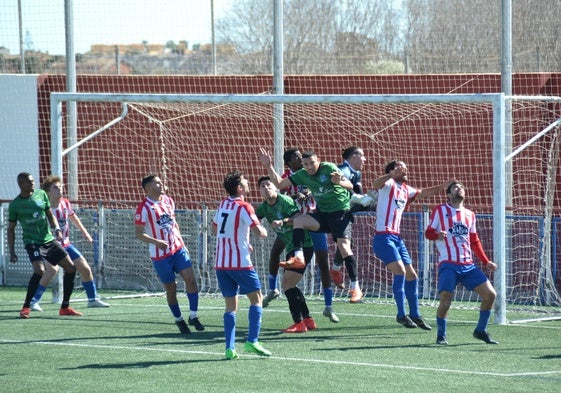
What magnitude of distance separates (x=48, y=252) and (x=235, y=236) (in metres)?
4.86

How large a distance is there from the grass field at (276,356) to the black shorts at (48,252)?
0.78m

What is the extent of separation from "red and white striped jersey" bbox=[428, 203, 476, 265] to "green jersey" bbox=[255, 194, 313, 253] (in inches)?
70.2

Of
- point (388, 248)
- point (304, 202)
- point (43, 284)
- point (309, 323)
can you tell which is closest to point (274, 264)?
point (304, 202)

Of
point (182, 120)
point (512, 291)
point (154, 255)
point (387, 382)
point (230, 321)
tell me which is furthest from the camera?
point (182, 120)

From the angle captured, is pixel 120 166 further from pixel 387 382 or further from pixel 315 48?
pixel 387 382

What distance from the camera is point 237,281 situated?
11.7m

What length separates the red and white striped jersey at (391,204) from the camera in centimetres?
1381

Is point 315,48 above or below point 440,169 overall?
above

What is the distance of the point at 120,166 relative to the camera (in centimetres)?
2186

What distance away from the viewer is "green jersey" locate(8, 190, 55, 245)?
15609 mm

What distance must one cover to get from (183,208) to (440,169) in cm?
450

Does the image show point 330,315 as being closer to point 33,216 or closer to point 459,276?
point 459,276

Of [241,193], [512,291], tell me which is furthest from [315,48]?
[241,193]

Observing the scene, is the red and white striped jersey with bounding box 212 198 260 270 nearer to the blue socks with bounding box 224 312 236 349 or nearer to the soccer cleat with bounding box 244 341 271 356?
the blue socks with bounding box 224 312 236 349
